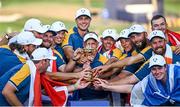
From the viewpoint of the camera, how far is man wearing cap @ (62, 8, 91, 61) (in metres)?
6.08

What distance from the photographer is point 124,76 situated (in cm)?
558

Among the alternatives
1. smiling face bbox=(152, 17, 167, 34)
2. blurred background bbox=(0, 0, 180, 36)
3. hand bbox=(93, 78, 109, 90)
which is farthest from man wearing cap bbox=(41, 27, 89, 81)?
blurred background bbox=(0, 0, 180, 36)

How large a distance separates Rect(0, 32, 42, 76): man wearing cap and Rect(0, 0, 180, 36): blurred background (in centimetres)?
1464

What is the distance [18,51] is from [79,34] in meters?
1.11

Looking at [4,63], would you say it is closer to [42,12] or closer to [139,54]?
[139,54]

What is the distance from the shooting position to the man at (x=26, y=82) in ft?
15.4

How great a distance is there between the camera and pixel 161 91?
4.92m

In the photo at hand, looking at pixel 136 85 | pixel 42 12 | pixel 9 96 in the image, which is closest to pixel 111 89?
pixel 136 85

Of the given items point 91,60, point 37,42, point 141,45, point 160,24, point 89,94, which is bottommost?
point 89,94

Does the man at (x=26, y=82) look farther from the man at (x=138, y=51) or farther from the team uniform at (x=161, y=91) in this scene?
the man at (x=138, y=51)

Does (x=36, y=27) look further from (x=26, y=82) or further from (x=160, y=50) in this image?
(x=160, y=50)

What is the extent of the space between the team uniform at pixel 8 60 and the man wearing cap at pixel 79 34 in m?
0.86

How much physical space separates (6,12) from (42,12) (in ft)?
8.24

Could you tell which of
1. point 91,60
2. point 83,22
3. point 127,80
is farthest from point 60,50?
point 127,80
